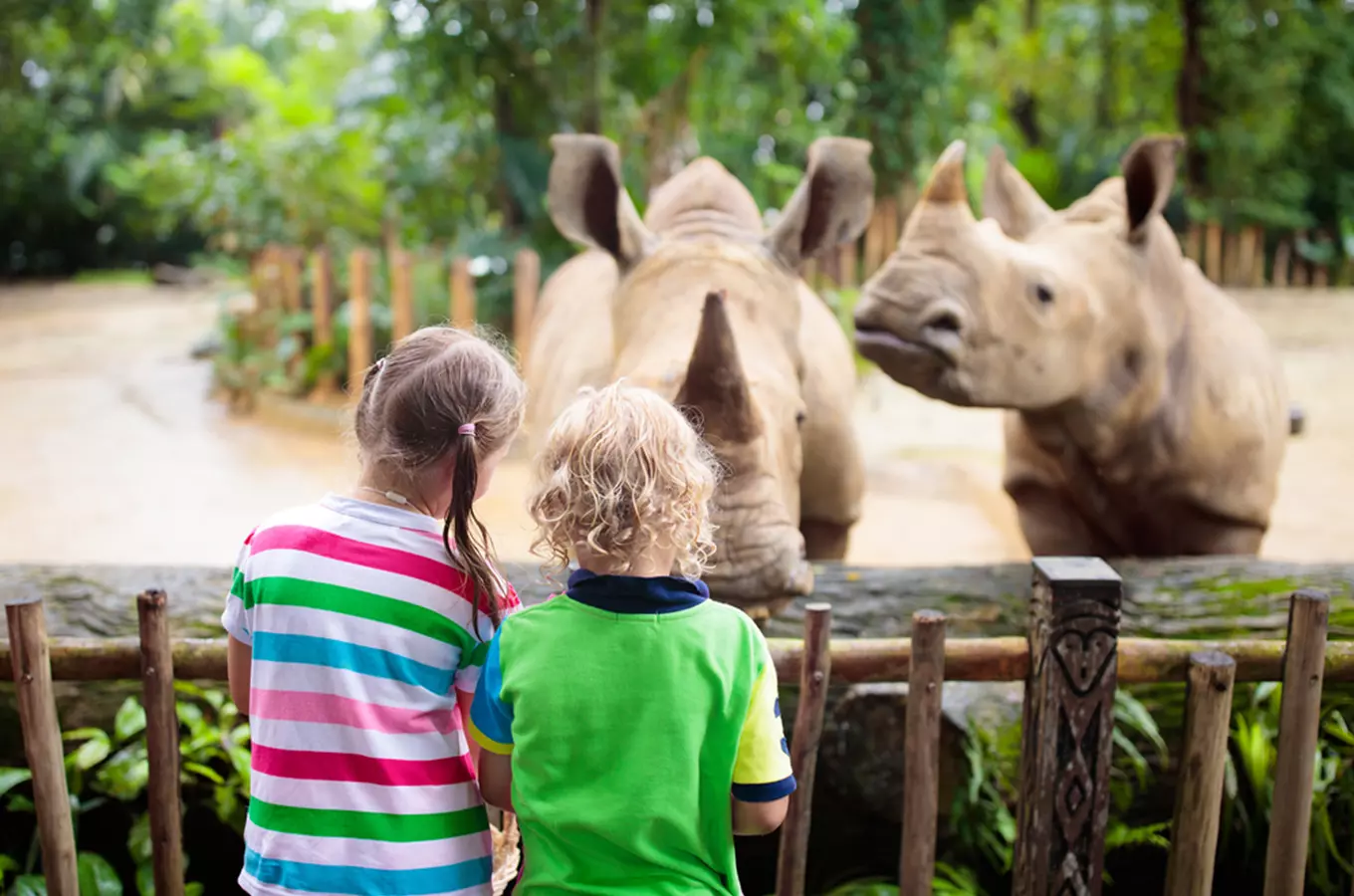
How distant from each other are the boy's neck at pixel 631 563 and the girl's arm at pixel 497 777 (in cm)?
33

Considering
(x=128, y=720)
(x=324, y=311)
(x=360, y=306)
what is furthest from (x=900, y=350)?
(x=324, y=311)

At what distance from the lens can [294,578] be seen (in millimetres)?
1866

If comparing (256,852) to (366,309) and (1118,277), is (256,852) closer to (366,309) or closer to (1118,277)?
(1118,277)

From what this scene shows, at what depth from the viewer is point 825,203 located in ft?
12.0

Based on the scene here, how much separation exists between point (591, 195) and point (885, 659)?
1595mm

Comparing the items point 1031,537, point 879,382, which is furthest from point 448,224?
point 1031,537

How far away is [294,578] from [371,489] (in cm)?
17

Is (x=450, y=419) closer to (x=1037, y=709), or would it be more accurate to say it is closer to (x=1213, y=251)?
(x=1037, y=709)

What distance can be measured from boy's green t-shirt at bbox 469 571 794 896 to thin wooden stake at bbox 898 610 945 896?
0.84 meters

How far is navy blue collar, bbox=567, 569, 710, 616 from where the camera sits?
1.80 meters

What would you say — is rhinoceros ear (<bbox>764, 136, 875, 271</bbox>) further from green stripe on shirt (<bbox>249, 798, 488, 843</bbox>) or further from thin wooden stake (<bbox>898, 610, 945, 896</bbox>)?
green stripe on shirt (<bbox>249, 798, 488, 843</bbox>)

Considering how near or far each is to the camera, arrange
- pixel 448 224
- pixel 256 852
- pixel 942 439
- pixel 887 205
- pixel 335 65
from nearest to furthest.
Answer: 1. pixel 256 852
2. pixel 942 439
3. pixel 448 224
4. pixel 887 205
5. pixel 335 65

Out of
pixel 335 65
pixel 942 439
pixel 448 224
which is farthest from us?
pixel 335 65

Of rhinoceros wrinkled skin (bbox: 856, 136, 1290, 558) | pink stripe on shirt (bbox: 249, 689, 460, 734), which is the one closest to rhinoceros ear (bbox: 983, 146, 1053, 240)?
rhinoceros wrinkled skin (bbox: 856, 136, 1290, 558)
